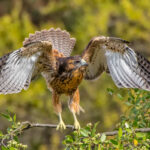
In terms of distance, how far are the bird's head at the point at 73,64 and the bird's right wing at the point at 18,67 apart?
1.12ft

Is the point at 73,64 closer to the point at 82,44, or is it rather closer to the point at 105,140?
the point at 105,140

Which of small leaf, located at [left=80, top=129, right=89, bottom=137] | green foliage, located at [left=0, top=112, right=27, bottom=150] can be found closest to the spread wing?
small leaf, located at [left=80, top=129, right=89, bottom=137]

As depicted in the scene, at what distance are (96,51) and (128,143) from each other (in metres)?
2.39

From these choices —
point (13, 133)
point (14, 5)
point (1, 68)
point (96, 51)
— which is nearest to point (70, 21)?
point (14, 5)

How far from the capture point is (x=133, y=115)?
6.16 metres

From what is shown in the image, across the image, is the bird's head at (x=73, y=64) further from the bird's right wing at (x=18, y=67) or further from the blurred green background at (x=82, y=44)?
the blurred green background at (x=82, y=44)

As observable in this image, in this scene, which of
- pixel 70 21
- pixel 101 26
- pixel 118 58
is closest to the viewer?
pixel 118 58

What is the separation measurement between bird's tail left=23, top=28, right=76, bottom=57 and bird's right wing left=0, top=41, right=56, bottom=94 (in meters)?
1.68

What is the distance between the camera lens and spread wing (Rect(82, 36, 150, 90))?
263 inches

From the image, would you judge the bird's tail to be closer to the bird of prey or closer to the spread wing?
the bird of prey

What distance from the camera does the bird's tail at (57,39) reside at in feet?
28.1

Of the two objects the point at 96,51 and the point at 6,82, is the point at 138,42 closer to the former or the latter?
the point at 96,51

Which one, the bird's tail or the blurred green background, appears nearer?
the bird's tail

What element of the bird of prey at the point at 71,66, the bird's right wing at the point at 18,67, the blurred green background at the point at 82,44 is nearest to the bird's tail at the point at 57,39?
the bird of prey at the point at 71,66
